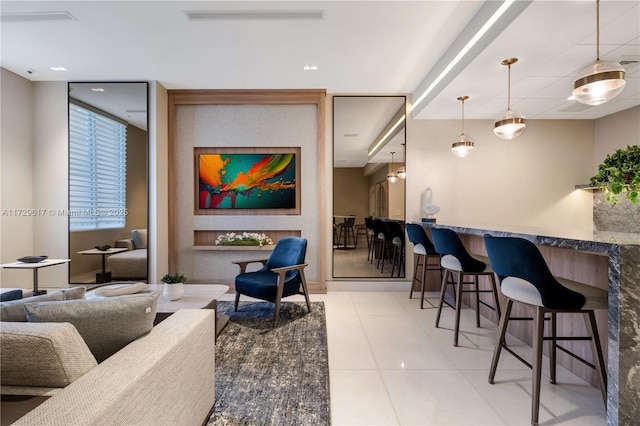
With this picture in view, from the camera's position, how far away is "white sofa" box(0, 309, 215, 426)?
2.85ft

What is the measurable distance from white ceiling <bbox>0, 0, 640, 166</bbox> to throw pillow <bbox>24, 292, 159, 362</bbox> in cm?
269

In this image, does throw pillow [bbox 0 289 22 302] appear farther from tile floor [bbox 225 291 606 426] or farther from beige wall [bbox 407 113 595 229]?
beige wall [bbox 407 113 595 229]

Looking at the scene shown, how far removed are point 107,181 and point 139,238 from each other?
0.95 m

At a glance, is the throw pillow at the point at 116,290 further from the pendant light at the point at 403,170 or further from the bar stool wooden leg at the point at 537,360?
the pendant light at the point at 403,170

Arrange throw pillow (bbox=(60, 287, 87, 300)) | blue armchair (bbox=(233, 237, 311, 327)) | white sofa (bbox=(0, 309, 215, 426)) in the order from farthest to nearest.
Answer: blue armchair (bbox=(233, 237, 311, 327)) → throw pillow (bbox=(60, 287, 87, 300)) → white sofa (bbox=(0, 309, 215, 426))

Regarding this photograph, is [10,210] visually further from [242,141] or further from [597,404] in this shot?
[597,404]

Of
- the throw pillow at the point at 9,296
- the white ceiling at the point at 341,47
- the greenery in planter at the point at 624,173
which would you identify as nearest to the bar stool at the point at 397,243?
the white ceiling at the point at 341,47

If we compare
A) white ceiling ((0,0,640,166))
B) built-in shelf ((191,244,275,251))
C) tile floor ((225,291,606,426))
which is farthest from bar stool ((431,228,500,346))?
built-in shelf ((191,244,275,251))

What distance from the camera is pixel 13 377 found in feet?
3.36

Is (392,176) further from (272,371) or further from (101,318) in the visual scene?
(101,318)

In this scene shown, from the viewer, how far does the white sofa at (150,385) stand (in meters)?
0.87

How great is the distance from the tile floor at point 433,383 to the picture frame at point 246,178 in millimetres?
2156

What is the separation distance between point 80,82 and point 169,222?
231 centimetres

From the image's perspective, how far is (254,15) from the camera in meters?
2.93
